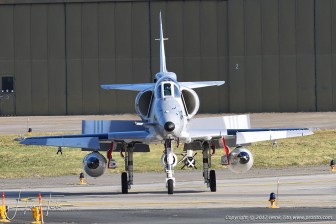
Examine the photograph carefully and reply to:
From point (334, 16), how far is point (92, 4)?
604 inches

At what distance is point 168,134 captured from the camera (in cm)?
3059

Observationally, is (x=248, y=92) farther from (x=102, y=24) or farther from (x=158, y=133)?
(x=158, y=133)

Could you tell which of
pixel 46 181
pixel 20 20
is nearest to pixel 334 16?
pixel 20 20

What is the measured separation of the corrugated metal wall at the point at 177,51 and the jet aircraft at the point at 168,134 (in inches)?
1326

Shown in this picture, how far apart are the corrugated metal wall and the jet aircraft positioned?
33.7 m

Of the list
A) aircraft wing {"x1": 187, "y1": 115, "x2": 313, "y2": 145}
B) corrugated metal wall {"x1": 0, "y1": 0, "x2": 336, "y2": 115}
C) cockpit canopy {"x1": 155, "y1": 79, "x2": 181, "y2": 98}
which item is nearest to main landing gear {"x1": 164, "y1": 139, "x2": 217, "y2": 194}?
aircraft wing {"x1": 187, "y1": 115, "x2": 313, "y2": 145}

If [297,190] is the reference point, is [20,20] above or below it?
above

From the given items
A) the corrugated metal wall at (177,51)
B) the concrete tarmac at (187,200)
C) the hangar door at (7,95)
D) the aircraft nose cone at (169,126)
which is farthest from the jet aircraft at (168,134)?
the hangar door at (7,95)

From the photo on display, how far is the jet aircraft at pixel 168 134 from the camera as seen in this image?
30953 mm

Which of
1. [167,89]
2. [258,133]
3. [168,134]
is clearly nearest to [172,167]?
[168,134]

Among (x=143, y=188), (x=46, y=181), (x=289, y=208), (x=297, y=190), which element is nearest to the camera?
(x=289, y=208)

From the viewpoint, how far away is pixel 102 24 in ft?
224

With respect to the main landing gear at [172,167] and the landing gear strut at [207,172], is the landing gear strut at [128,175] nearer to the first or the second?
the main landing gear at [172,167]

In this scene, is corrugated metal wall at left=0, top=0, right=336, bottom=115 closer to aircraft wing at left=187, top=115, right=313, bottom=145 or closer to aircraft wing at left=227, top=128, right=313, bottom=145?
aircraft wing at left=187, top=115, right=313, bottom=145
